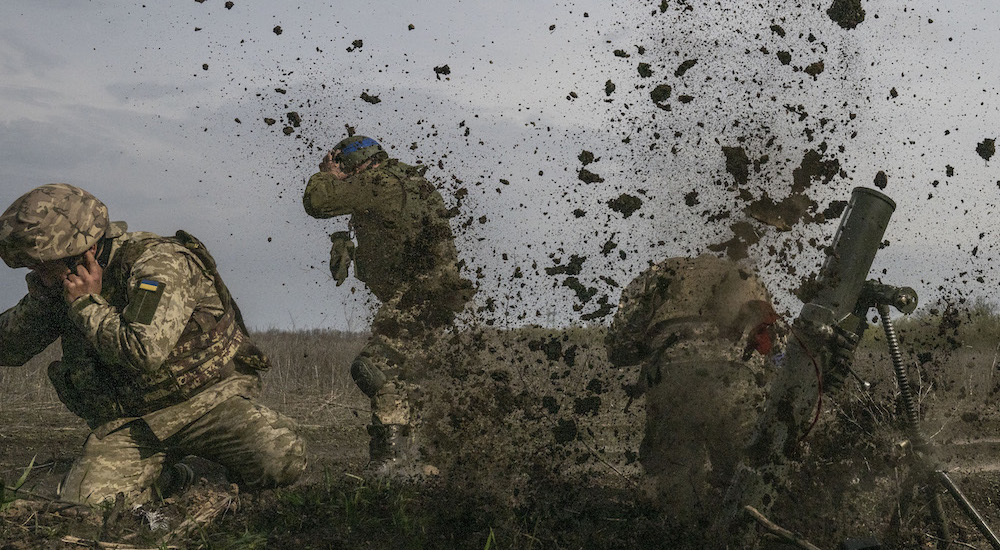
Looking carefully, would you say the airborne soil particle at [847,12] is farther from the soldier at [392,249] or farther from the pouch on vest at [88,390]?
the pouch on vest at [88,390]

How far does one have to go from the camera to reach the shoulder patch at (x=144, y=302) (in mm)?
4527

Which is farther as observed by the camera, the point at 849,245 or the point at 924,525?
the point at 924,525

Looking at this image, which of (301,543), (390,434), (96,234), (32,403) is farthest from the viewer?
(32,403)

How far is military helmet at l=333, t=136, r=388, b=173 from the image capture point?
6.35 metres

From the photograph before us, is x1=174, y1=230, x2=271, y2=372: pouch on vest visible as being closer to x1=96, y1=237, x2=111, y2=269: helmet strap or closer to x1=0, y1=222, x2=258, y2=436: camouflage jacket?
x1=0, y1=222, x2=258, y2=436: camouflage jacket

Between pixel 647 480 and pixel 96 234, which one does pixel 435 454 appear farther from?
pixel 96 234

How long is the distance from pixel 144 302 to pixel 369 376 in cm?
189

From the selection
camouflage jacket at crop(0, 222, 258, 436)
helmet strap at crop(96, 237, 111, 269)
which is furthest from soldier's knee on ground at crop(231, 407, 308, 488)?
helmet strap at crop(96, 237, 111, 269)

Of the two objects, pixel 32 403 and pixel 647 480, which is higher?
pixel 647 480

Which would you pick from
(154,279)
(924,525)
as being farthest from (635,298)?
(154,279)

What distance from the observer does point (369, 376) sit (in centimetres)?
610

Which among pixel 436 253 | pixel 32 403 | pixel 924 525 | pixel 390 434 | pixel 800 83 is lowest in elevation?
pixel 32 403

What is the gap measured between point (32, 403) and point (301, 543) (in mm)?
6040

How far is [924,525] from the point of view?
5094 millimetres
